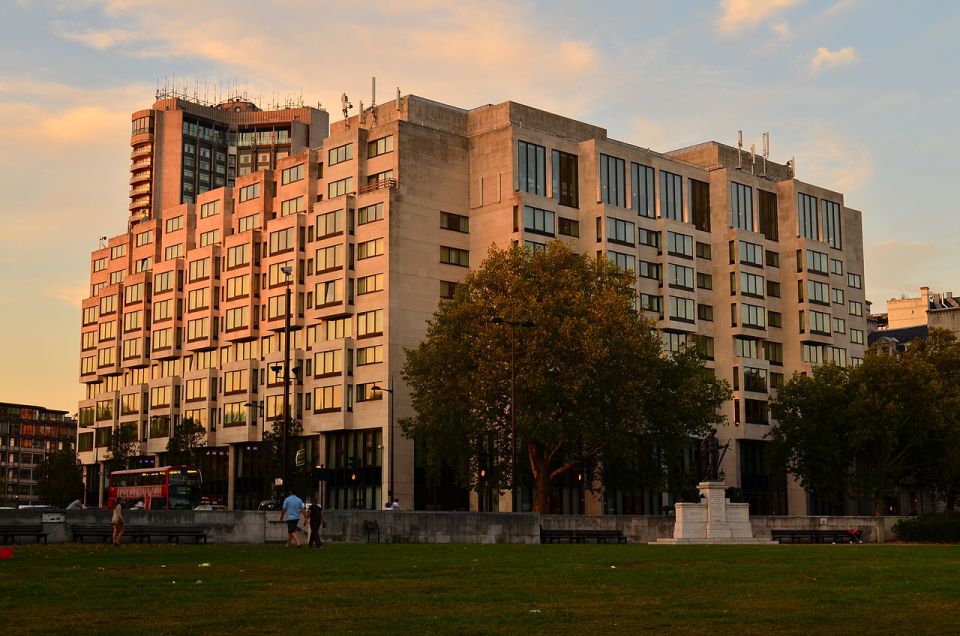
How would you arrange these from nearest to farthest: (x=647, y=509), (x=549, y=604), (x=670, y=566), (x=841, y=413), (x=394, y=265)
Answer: (x=549, y=604), (x=670, y=566), (x=841, y=413), (x=394, y=265), (x=647, y=509)

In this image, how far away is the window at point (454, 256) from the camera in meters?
98.4

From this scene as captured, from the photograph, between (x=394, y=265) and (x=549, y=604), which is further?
(x=394, y=265)

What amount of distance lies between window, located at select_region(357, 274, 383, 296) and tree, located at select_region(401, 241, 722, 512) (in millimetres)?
17018

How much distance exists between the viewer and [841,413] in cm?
8806

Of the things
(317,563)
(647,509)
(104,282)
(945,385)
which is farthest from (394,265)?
(317,563)

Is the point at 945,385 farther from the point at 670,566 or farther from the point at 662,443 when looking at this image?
the point at 670,566

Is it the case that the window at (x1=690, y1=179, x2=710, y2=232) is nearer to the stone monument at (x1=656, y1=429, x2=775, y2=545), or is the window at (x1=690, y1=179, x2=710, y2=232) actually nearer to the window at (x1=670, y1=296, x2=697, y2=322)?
the window at (x1=670, y1=296, x2=697, y2=322)

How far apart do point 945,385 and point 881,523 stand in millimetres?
27183

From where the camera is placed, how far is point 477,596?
1955cm

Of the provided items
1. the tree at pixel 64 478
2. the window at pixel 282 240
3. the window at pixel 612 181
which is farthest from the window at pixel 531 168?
the tree at pixel 64 478

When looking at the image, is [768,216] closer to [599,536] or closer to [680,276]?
[680,276]

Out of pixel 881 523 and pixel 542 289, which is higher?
pixel 542 289

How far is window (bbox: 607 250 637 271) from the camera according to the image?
9869 centimetres

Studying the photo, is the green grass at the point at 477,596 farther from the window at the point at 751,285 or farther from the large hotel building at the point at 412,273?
the window at the point at 751,285
